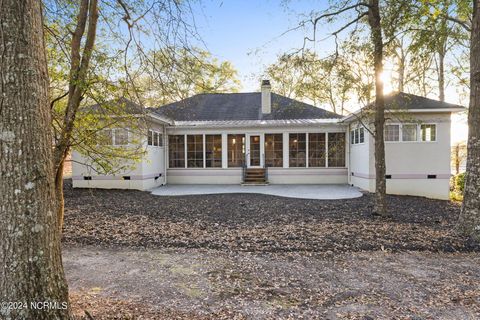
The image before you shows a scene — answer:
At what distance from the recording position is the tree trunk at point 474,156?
5.33 metres

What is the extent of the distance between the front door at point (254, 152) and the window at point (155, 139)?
4.12m

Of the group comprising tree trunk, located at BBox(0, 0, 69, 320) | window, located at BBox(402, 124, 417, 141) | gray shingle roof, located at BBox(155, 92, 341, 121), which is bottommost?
tree trunk, located at BBox(0, 0, 69, 320)

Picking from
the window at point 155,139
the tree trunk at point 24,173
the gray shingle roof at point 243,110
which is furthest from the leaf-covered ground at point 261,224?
the gray shingle roof at point 243,110

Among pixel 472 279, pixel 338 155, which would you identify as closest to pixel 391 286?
pixel 472 279

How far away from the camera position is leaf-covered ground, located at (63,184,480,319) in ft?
Result: 9.71

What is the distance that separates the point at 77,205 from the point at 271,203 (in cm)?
577

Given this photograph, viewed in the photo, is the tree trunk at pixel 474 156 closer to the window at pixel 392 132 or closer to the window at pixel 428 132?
the window at pixel 392 132

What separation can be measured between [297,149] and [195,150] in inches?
191

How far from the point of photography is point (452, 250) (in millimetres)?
4742

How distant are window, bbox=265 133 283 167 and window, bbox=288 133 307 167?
47 centimetres

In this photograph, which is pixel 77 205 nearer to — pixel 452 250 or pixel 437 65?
pixel 452 250

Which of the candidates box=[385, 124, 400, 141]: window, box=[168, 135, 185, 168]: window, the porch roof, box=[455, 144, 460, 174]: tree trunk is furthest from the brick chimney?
box=[455, 144, 460, 174]: tree trunk

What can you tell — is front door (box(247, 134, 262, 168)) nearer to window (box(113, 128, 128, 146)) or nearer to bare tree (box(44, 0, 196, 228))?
window (box(113, 128, 128, 146))

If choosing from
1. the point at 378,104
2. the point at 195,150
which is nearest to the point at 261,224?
the point at 378,104
